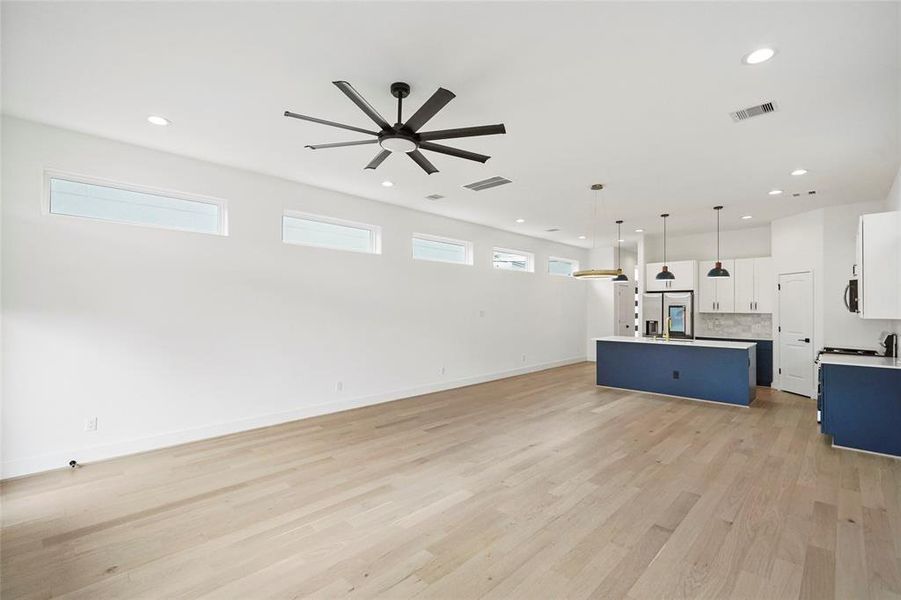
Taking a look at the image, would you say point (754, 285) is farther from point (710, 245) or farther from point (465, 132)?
point (465, 132)

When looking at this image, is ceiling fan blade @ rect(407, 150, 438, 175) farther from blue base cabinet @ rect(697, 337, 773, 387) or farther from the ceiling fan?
blue base cabinet @ rect(697, 337, 773, 387)

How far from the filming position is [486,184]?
5453mm

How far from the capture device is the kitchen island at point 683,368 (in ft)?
19.7

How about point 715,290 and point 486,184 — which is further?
point 715,290

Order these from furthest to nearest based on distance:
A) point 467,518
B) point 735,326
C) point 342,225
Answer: point 735,326, point 342,225, point 467,518

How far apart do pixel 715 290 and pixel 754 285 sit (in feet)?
2.22

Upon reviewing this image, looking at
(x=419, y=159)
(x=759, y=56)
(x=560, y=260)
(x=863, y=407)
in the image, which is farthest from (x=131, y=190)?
(x=560, y=260)

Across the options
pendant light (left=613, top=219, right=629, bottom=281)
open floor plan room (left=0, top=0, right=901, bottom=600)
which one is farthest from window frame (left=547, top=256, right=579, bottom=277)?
open floor plan room (left=0, top=0, right=901, bottom=600)

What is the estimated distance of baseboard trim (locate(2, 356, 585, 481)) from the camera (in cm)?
359

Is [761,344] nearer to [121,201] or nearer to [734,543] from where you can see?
[734,543]

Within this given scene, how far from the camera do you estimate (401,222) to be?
6668 mm

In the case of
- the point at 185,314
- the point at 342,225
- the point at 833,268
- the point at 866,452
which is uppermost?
the point at 342,225

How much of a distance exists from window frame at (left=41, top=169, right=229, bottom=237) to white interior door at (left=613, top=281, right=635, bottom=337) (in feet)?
30.1

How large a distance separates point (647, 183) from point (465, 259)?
3.58m
